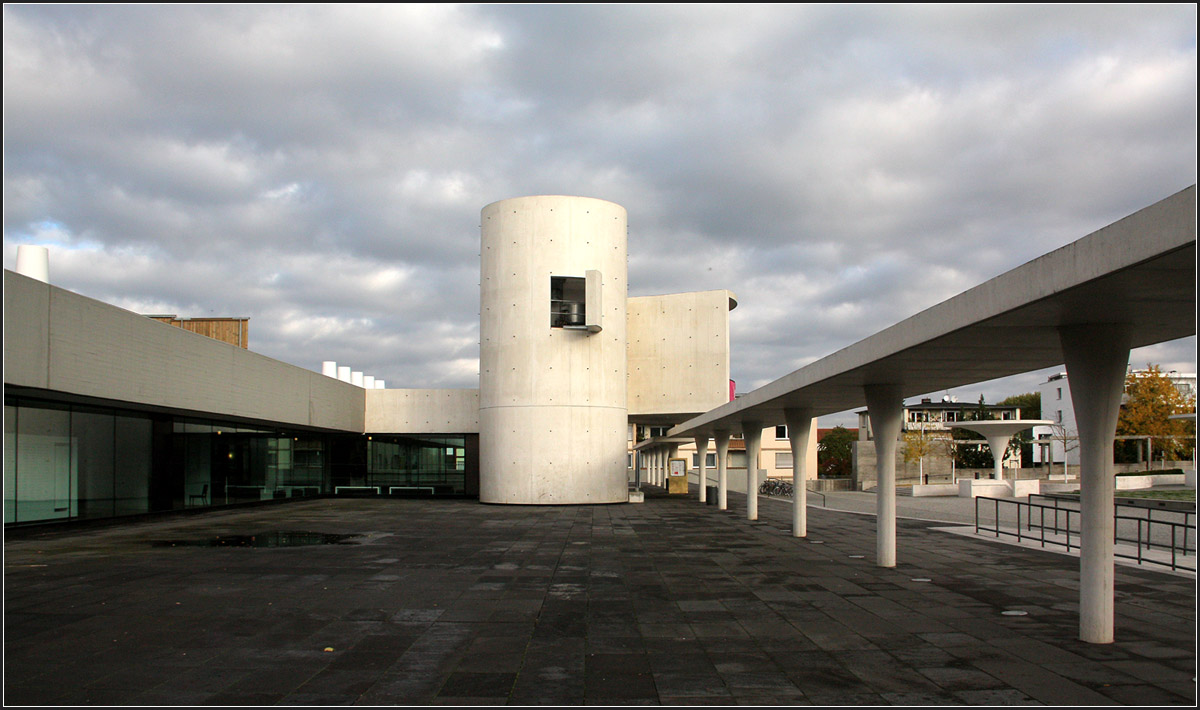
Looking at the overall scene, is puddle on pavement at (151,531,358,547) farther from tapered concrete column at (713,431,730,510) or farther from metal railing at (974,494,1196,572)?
metal railing at (974,494,1196,572)

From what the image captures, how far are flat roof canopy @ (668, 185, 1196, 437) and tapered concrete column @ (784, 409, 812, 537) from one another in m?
6.22

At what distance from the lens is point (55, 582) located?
1312 centimetres

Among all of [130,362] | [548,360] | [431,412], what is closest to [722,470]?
[548,360]

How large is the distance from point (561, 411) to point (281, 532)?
14.1m

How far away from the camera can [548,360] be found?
34.5m

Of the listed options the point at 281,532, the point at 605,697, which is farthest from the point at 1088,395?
the point at 281,532

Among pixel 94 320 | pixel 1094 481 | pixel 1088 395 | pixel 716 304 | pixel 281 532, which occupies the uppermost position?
pixel 716 304

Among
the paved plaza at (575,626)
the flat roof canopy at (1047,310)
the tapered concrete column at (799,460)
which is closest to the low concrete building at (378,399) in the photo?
the paved plaza at (575,626)

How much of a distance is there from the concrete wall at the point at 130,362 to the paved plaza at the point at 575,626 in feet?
13.0

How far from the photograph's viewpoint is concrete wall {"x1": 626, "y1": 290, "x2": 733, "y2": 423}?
129 feet

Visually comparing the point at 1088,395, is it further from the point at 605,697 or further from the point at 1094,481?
the point at 605,697

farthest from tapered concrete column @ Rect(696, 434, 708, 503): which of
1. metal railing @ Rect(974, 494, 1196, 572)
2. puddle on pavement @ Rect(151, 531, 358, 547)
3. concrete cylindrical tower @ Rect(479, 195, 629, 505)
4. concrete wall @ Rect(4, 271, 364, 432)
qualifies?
puddle on pavement @ Rect(151, 531, 358, 547)

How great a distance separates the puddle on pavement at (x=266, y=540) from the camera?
19.0 meters

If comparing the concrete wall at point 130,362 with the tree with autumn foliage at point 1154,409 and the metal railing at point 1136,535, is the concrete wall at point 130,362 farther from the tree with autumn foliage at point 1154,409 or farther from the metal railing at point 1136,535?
the tree with autumn foliage at point 1154,409
